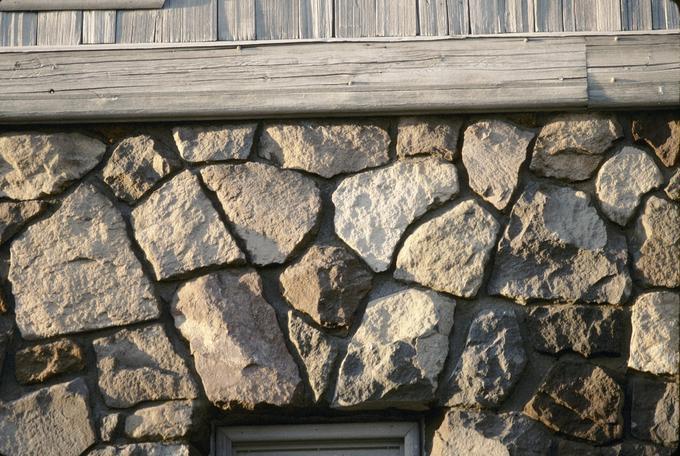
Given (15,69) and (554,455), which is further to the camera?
(15,69)

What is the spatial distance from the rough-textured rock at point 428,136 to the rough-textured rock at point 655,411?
3.30ft

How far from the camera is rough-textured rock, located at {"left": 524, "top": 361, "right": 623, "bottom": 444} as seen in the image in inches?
140

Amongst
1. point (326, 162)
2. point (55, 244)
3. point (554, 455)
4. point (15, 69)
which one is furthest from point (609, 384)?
point (15, 69)

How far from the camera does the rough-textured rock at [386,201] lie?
12.1 ft

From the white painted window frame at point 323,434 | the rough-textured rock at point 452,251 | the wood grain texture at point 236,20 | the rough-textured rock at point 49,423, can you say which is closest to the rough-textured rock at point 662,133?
the rough-textured rock at point 452,251

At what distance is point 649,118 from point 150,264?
1.80m

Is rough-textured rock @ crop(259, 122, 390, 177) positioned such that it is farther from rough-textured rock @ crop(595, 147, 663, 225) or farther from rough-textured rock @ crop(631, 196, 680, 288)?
rough-textured rock @ crop(631, 196, 680, 288)

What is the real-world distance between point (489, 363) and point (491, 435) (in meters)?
0.23

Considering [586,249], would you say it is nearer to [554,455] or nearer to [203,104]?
[554,455]

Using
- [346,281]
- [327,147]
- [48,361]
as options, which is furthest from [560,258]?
[48,361]

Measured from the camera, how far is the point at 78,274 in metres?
3.68

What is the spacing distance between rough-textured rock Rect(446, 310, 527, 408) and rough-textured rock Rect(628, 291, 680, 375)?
0.38 m

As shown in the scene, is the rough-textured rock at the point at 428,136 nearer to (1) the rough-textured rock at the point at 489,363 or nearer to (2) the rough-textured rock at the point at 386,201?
(2) the rough-textured rock at the point at 386,201

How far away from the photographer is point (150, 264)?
3697mm
